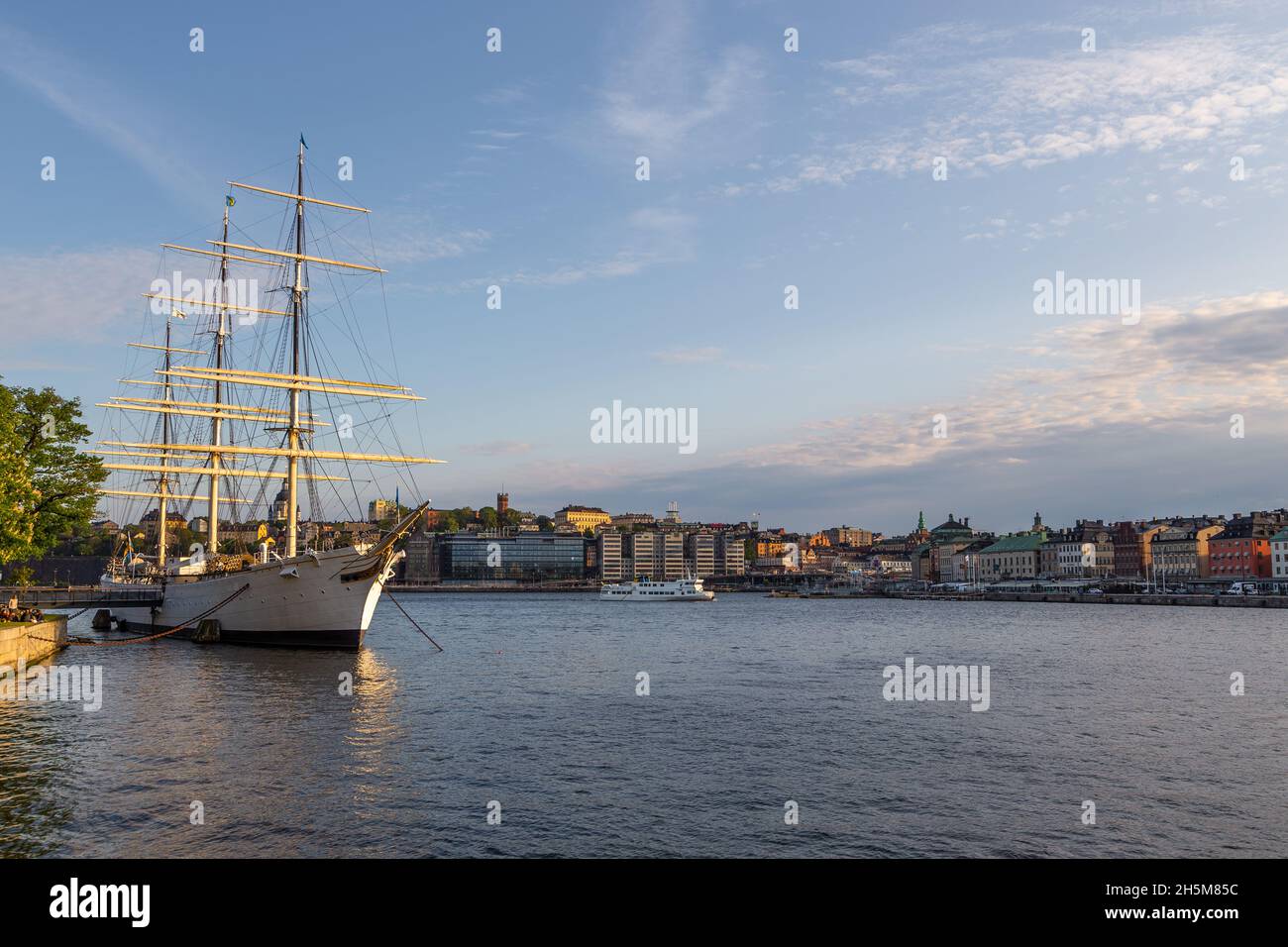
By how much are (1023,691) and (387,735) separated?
1018 inches

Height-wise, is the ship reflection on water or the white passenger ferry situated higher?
the ship reflection on water

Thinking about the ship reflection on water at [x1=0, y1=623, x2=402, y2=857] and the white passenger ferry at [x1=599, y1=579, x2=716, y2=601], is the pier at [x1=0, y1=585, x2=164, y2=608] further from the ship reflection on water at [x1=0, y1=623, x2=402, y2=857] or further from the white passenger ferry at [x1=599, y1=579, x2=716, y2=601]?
the white passenger ferry at [x1=599, y1=579, x2=716, y2=601]

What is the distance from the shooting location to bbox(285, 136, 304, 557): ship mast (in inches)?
2287

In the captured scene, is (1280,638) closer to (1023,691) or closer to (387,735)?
(1023,691)

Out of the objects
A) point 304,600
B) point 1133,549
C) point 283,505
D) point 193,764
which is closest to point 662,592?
point 283,505

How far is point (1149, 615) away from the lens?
4343 inches

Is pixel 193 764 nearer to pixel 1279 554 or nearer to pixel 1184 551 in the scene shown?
pixel 1279 554

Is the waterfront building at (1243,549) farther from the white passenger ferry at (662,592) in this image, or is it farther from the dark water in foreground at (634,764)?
the dark water in foreground at (634,764)

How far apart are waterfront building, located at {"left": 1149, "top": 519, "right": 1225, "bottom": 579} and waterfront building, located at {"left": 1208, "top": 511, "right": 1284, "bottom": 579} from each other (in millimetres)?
1886

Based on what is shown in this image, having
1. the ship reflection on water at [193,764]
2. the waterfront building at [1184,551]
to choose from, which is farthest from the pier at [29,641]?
the waterfront building at [1184,551]

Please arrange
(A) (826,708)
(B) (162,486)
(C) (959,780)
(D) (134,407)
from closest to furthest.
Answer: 1. (C) (959,780)
2. (A) (826,708)
3. (D) (134,407)
4. (B) (162,486)

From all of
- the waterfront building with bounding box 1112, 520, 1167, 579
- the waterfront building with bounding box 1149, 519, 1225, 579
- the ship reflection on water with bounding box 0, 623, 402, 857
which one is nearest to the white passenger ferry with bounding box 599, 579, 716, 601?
the waterfront building with bounding box 1149, 519, 1225, 579

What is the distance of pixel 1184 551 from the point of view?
179375mm
